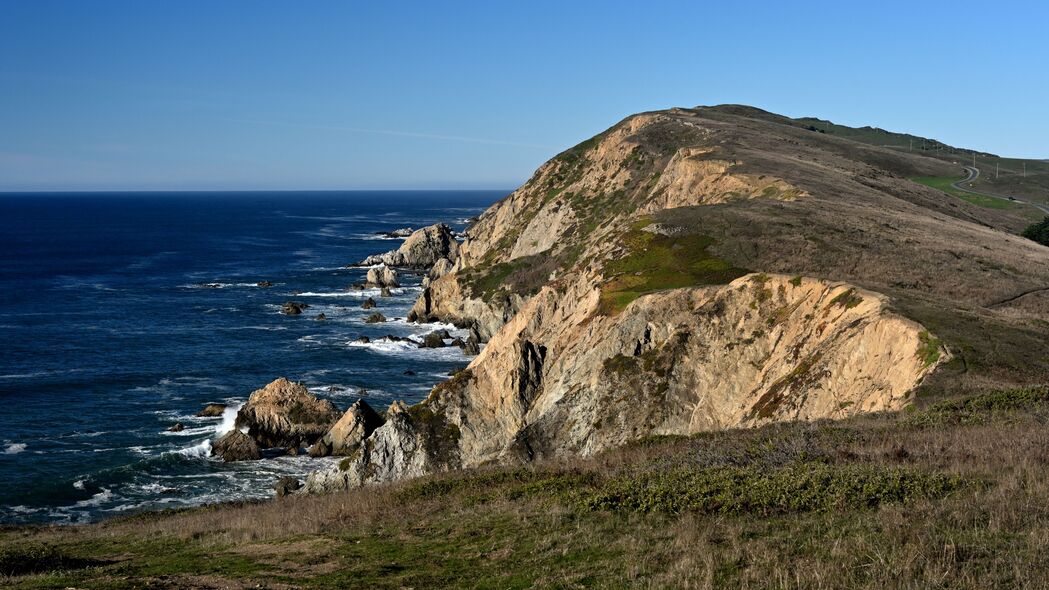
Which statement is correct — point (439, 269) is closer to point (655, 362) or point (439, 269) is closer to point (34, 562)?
point (655, 362)

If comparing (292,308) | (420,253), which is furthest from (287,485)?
(420,253)

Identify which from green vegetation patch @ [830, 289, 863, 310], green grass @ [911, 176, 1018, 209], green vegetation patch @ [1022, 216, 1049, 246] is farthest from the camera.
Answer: green grass @ [911, 176, 1018, 209]

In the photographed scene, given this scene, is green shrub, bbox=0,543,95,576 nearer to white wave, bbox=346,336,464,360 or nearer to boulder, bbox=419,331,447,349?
white wave, bbox=346,336,464,360

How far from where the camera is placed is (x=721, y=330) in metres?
37.2

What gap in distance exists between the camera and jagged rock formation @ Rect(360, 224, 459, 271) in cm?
13312

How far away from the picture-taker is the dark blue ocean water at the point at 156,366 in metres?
44.2

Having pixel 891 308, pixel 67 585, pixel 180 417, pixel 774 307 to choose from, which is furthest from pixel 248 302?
pixel 67 585

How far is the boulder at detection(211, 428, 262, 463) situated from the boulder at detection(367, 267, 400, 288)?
63648 millimetres

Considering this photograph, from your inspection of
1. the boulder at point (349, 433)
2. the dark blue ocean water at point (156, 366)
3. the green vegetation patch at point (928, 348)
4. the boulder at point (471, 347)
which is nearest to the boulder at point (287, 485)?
the dark blue ocean water at point (156, 366)

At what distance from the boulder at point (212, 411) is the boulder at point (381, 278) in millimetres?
56325

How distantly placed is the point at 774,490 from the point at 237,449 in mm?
40163

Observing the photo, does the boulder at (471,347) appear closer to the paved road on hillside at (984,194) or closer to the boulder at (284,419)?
the boulder at (284,419)

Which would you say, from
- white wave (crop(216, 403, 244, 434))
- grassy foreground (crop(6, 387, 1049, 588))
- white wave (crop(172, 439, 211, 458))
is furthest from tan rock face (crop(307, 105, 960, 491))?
white wave (crop(216, 403, 244, 434))

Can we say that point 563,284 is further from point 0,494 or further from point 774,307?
point 0,494
